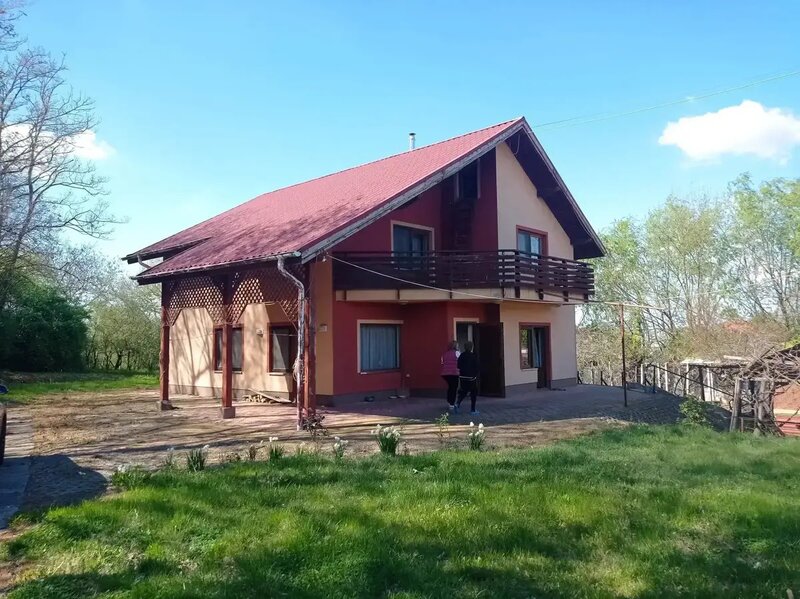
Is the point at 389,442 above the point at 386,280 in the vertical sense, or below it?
below

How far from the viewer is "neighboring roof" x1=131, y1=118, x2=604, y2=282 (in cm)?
1226

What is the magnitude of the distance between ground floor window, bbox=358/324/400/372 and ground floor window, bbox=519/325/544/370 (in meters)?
4.23

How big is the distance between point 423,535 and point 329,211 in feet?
34.2

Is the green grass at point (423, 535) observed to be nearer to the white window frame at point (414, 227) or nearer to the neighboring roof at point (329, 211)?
the neighboring roof at point (329, 211)

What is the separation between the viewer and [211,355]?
17781mm

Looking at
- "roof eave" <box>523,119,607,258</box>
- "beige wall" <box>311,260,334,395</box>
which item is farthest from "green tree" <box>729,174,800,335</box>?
"beige wall" <box>311,260,334,395</box>

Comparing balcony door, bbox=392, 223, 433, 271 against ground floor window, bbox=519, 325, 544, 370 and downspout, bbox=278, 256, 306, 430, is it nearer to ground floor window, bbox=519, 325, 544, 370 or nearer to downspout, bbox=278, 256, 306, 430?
downspout, bbox=278, 256, 306, 430

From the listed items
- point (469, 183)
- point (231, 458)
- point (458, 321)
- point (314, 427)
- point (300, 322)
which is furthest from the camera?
point (469, 183)

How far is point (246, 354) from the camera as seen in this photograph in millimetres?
16906

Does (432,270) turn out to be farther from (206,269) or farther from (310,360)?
(206,269)

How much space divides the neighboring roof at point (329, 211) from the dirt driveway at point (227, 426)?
3.36 metres

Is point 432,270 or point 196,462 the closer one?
point 196,462

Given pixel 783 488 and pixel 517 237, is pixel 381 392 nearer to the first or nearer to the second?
pixel 517 237

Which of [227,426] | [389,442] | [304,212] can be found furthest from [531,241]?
[389,442]
